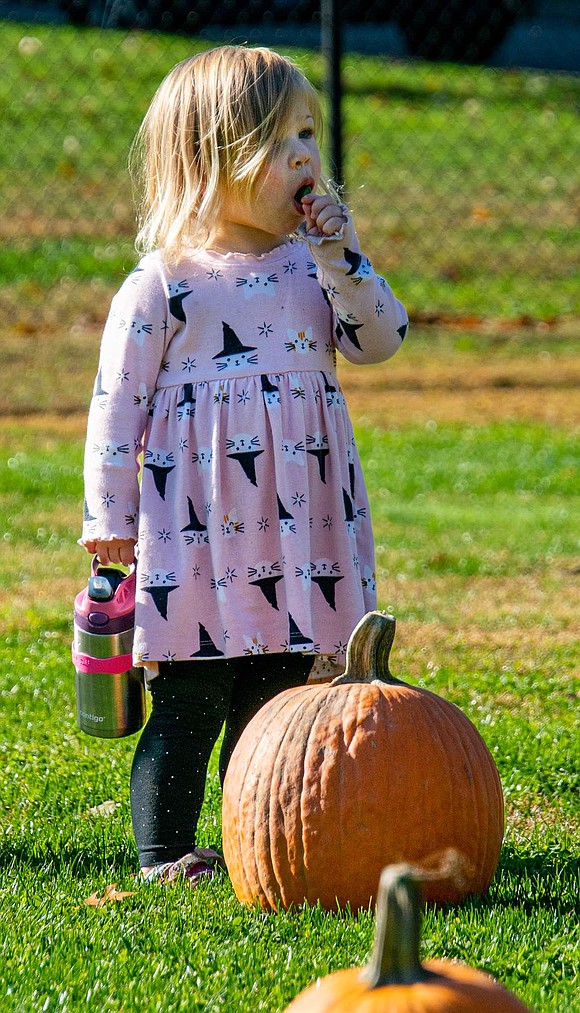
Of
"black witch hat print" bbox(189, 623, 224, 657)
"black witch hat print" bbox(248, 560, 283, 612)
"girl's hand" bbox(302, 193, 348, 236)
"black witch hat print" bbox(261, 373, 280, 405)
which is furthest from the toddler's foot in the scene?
"girl's hand" bbox(302, 193, 348, 236)

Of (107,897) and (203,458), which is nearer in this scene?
(107,897)

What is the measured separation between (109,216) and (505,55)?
8.26 meters

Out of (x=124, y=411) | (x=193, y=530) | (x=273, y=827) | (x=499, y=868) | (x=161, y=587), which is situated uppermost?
(x=124, y=411)

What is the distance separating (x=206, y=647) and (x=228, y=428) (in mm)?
476

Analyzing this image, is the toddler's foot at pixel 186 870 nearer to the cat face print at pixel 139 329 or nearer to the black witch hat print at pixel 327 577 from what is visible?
the black witch hat print at pixel 327 577

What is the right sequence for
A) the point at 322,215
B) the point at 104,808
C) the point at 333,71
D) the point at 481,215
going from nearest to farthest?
the point at 322,215
the point at 104,808
the point at 333,71
the point at 481,215

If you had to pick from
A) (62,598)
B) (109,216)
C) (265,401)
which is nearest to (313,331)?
(265,401)

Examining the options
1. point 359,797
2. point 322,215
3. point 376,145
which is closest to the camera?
point 359,797

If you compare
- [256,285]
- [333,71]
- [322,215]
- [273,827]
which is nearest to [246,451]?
[256,285]

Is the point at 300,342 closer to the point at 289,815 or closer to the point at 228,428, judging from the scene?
the point at 228,428

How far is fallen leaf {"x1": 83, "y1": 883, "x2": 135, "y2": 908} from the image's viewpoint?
2.75 meters

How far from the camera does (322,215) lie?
9.82 ft

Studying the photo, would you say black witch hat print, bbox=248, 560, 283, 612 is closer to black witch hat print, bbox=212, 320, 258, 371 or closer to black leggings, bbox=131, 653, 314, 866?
black leggings, bbox=131, 653, 314, 866

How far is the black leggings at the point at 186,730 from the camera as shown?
303cm
